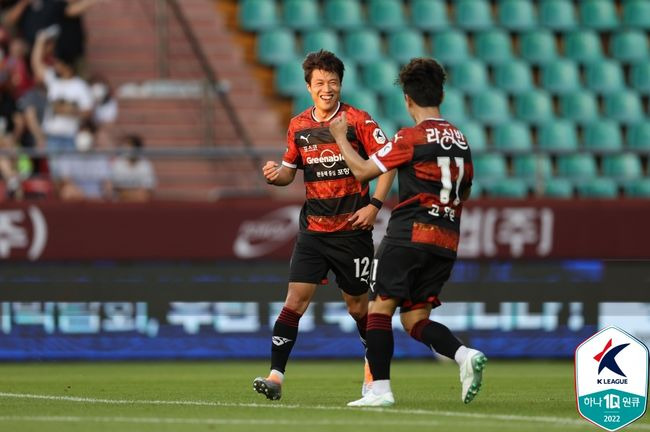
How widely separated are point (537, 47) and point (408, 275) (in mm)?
12055

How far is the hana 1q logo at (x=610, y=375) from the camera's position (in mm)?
6707

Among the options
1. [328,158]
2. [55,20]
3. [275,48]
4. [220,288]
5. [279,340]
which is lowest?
[220,288]

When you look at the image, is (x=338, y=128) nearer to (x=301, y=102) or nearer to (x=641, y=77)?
(x=301, y=102)

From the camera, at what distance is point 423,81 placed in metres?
7.68

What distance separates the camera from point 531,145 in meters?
18.4

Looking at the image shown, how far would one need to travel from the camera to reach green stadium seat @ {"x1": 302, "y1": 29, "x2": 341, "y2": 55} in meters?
18.1

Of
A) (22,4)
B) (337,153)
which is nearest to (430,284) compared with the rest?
(337,153)

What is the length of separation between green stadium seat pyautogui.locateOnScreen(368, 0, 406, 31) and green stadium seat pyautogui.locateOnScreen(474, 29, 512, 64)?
1122 millimetres

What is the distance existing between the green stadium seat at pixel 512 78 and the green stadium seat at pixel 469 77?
0.24 metres

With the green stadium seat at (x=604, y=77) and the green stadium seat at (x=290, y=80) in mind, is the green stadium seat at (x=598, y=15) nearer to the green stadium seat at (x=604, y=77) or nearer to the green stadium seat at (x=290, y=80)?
the green stadium seat at (x=604, y=77)

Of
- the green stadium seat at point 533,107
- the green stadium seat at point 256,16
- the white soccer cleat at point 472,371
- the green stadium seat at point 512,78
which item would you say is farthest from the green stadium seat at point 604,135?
the white soccer cleat at point 472,371

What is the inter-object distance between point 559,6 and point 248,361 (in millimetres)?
8539

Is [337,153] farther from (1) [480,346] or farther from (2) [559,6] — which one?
(2) [559,6]

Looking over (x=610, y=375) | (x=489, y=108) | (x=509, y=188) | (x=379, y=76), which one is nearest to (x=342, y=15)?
(x=379, y=76)
